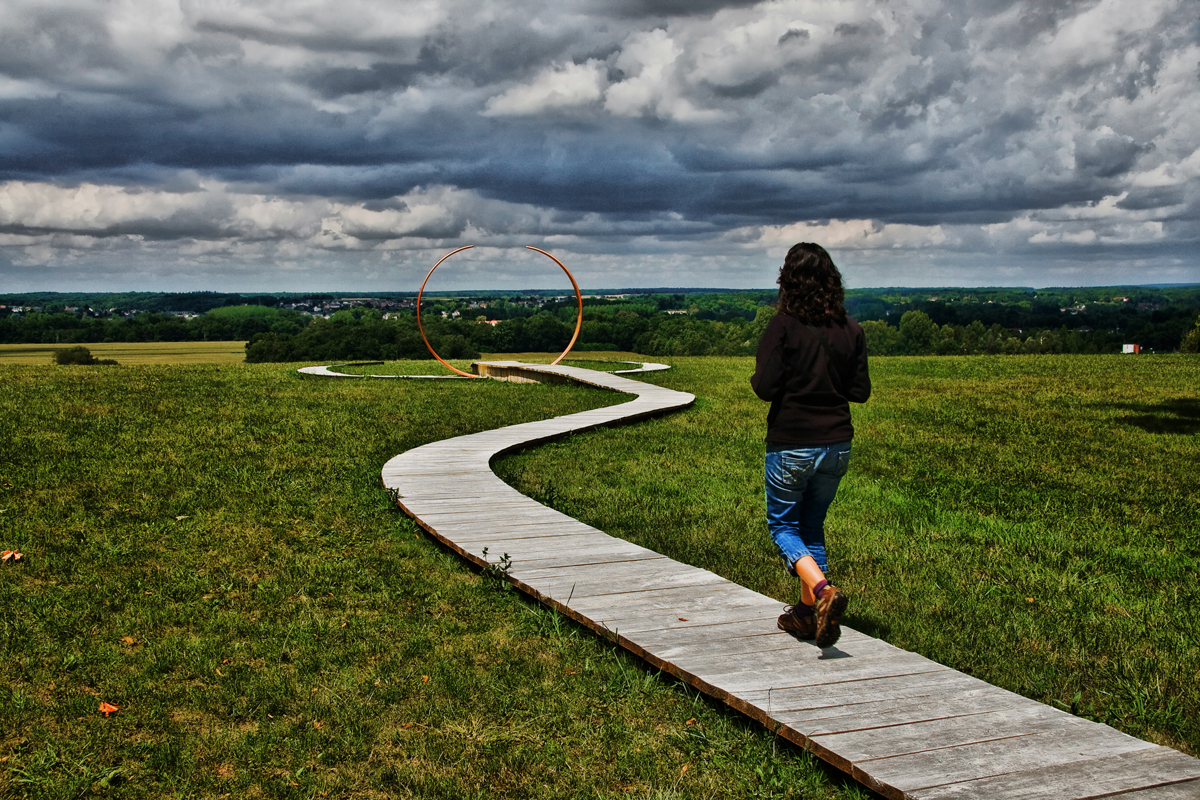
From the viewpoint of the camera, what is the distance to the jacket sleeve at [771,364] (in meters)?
4.71

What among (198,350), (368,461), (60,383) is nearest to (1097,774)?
(368,461)

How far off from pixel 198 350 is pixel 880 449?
2356 inches

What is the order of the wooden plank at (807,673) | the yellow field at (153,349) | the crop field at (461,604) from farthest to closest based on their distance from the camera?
the yellow field at (153,349), the wooden plank at (807,673), the crop field at (461,604)

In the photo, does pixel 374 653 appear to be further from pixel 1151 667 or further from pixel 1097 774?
pixel 1151 667

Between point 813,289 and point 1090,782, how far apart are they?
104 inches

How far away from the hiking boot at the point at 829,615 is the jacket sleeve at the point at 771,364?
1.11 meters

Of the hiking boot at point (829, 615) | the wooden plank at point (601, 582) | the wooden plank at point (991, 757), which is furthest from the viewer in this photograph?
the wooden plank at point (601, 582)

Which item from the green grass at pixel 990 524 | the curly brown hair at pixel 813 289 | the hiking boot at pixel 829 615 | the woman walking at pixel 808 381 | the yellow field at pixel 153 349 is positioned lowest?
the yellow field at pixel 153 349

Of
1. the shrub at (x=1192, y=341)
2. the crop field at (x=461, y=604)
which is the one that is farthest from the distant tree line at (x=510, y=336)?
the shrub at (x=1192, y=341)

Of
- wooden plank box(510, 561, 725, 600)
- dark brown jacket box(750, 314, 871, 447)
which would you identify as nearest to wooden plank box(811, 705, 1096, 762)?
dark brown jacket box(750, 314, 871, 447)

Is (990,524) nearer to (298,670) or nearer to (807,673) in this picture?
(807,673)

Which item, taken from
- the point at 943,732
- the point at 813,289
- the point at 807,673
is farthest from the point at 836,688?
the point at 813,289

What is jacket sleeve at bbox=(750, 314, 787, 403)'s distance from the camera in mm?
4715

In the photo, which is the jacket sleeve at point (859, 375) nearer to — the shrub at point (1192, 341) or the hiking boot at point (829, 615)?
the hiking boot at point (829, 615)
